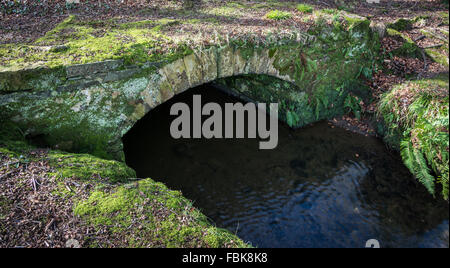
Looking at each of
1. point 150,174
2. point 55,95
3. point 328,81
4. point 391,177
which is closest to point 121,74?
point 55,95

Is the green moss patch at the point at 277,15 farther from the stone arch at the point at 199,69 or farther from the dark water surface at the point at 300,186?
the dark water surface at the point at 300,186

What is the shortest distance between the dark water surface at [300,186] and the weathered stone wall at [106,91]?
133cm

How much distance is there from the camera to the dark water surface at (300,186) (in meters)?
4.60

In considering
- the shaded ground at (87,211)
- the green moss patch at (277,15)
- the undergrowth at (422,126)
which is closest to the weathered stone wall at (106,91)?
the shaded ground at (87,211)

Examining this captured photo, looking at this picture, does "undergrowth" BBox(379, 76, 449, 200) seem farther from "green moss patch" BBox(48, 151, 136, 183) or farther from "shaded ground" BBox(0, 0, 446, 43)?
"green moss patch" BBox(48, 151, 136, 183)

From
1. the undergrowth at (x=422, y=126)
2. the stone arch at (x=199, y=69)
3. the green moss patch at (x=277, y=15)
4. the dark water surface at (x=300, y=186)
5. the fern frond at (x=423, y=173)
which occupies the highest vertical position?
the green moss patch at (x=277, y=15)

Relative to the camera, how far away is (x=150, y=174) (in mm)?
5594

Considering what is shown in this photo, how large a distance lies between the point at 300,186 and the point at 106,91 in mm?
4000

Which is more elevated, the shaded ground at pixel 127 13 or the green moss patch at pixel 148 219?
the shaded ground at pixel 127 13

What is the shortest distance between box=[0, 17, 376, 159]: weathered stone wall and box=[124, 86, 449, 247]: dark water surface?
1331 millimetres

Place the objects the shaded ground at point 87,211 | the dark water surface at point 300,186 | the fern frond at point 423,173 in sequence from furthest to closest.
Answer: the fern frond at point 423,173 < the dark water surface at point 300,186 < the shaded ground at point 87,211

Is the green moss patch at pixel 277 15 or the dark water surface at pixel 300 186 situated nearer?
the dark water surface at pixel 300 186

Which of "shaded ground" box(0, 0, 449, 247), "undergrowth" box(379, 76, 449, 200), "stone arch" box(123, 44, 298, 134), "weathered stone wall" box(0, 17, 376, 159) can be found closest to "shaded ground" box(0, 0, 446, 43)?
"shaded ground" box(0, 0, 449, 247)
